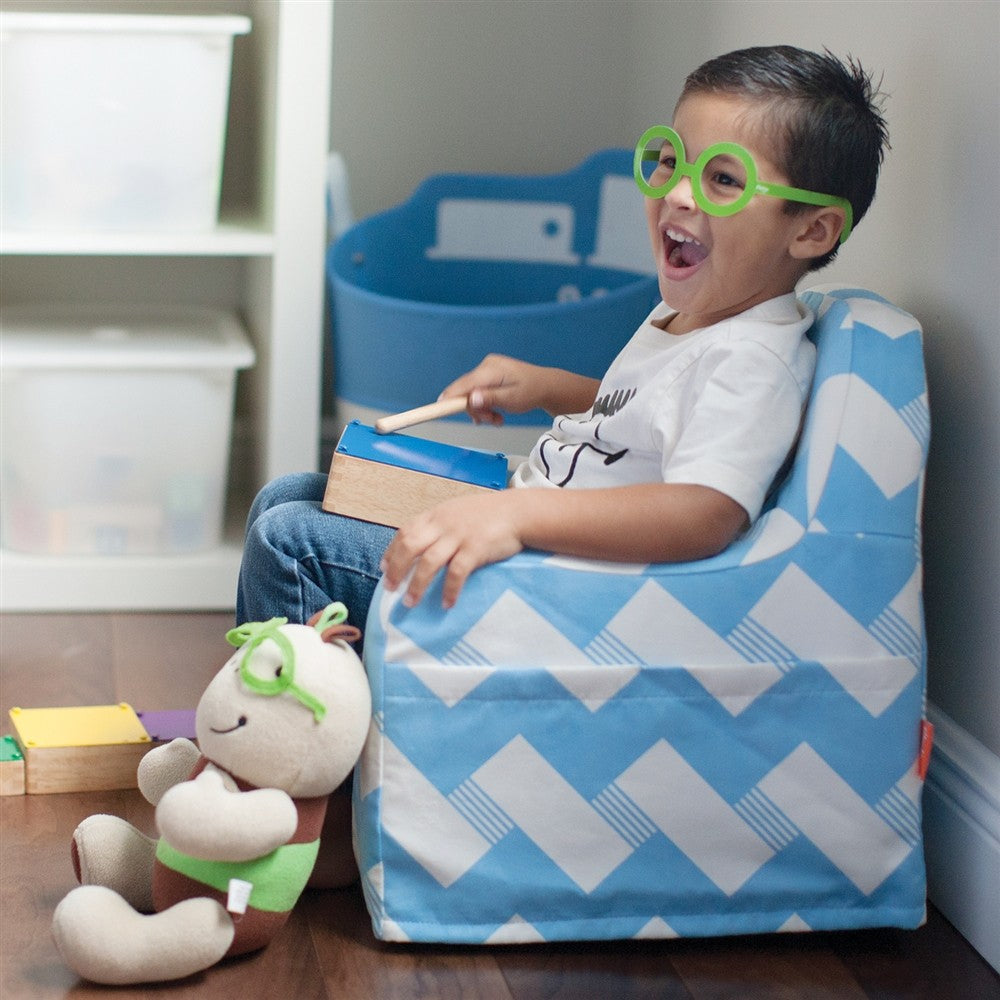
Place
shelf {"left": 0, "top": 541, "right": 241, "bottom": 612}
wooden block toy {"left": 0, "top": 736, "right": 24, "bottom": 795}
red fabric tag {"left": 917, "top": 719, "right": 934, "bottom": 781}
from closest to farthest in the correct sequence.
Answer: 1. red fabric tag {"left": 917, "top": 719, "right": 934, "bottom": 781}
2. wooden block toy {"left": 0, "top": 736, "right": 24, "bottom": 795}
3. shelf {"left": 0, "top": 541, "right": 241, "bottom": 612}

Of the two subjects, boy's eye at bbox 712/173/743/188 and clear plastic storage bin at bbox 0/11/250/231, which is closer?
boy's eye at bbox 712/173/743/188

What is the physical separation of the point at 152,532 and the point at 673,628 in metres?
0.88

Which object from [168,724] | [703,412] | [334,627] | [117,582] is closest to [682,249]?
[703,412]

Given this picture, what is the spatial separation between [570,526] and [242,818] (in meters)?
0.28

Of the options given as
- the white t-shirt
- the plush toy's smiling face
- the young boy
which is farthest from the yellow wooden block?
the white t-shirt

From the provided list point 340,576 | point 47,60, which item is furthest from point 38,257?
point 340,576

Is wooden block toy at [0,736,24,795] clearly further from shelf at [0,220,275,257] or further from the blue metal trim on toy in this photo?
shelf at [0,220,275,257]

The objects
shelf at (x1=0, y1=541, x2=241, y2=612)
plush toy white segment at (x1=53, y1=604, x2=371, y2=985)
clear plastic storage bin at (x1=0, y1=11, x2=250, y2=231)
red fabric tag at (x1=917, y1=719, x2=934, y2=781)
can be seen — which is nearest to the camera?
plush toy white segment at (x1=53, y1=604, x2=371, y2=985)

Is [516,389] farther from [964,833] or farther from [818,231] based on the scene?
[964,833]

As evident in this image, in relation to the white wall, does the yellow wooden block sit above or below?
below

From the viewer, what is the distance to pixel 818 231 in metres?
1.05

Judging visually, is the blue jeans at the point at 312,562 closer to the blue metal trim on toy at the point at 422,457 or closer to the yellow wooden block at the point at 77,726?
the blue metal trim on toy at the point at 422,457

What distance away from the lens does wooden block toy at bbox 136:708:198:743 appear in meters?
1.25

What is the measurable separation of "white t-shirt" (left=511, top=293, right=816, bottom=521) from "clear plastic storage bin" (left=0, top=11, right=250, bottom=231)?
27.0 inches
